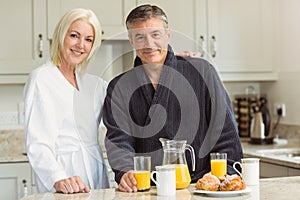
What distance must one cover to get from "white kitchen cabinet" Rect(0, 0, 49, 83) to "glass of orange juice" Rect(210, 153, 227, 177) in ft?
6.59

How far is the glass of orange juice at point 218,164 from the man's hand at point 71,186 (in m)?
0.45

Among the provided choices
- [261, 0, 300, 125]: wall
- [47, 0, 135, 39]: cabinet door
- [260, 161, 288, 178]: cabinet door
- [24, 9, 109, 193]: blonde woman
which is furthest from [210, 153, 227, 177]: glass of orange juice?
[261, 0, 300, 125]: wall

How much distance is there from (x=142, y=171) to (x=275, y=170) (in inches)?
63.9

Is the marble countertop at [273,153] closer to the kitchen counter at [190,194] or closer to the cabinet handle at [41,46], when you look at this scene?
the kitchen counter at [190,194]

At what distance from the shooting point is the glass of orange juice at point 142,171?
2102 millimetres

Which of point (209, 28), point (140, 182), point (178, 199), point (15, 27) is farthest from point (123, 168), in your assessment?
point (209, 28)

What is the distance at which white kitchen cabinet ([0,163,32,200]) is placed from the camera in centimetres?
370

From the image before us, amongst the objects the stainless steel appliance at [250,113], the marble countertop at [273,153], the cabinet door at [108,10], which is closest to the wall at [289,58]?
the stainless steel appliance at [250,113]

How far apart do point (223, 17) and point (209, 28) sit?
0.14 meters

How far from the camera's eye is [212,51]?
14.0 ft

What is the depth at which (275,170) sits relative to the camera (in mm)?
3557

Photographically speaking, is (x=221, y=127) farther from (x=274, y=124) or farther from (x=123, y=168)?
(x=274, y=124)

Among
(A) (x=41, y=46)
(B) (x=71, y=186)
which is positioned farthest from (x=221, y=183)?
(A) (x=41, y=46)

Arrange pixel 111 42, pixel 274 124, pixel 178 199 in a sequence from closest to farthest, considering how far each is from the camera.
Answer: pixel 178 199 < pixel 111 42 < pixel 274 124
